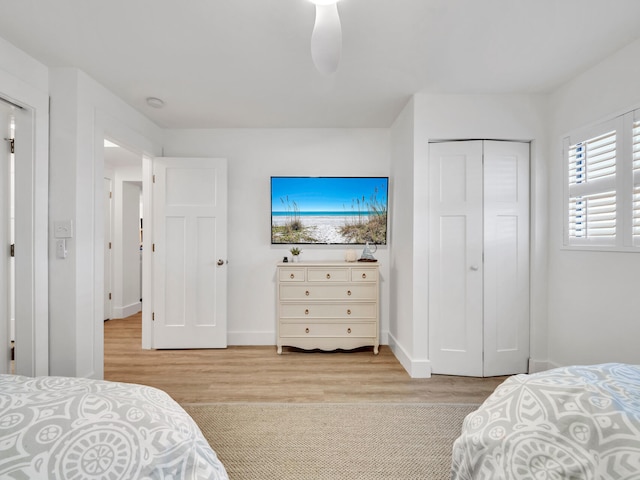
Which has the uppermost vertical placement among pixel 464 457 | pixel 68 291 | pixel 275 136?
pixel 275 136

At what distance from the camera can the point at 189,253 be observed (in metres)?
3.48

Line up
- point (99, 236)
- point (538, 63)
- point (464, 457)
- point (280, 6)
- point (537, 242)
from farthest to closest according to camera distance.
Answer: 1. point (537, 242)
2. point (99, 236)
3. point (538, 63)
4. point (280, 6)
5. point (464, 457)

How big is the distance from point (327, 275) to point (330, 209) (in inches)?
30.4

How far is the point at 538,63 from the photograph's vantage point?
7.46 ft

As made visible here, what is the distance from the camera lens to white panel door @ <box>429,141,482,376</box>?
277 centimetres

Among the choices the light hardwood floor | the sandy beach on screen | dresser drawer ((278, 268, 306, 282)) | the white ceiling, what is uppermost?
the white ceiling

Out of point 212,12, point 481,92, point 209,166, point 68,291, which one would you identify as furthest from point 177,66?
point 481,92

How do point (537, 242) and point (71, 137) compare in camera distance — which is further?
point (537, 242)

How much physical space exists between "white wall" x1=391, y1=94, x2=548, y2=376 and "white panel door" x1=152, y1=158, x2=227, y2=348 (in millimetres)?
2018

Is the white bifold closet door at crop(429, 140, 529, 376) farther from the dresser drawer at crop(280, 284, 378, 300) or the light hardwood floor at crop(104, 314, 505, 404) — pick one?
the dresser drawer at crop(280, 284, 378, 300)

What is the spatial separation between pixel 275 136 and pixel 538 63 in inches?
98.6

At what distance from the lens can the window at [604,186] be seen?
206 centimetres

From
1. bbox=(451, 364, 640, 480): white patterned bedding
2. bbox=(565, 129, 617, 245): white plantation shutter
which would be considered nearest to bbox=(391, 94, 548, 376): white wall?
bbox=(565, 129, 617, 245): white plantation shutter

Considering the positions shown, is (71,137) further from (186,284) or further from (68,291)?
(186,284)
